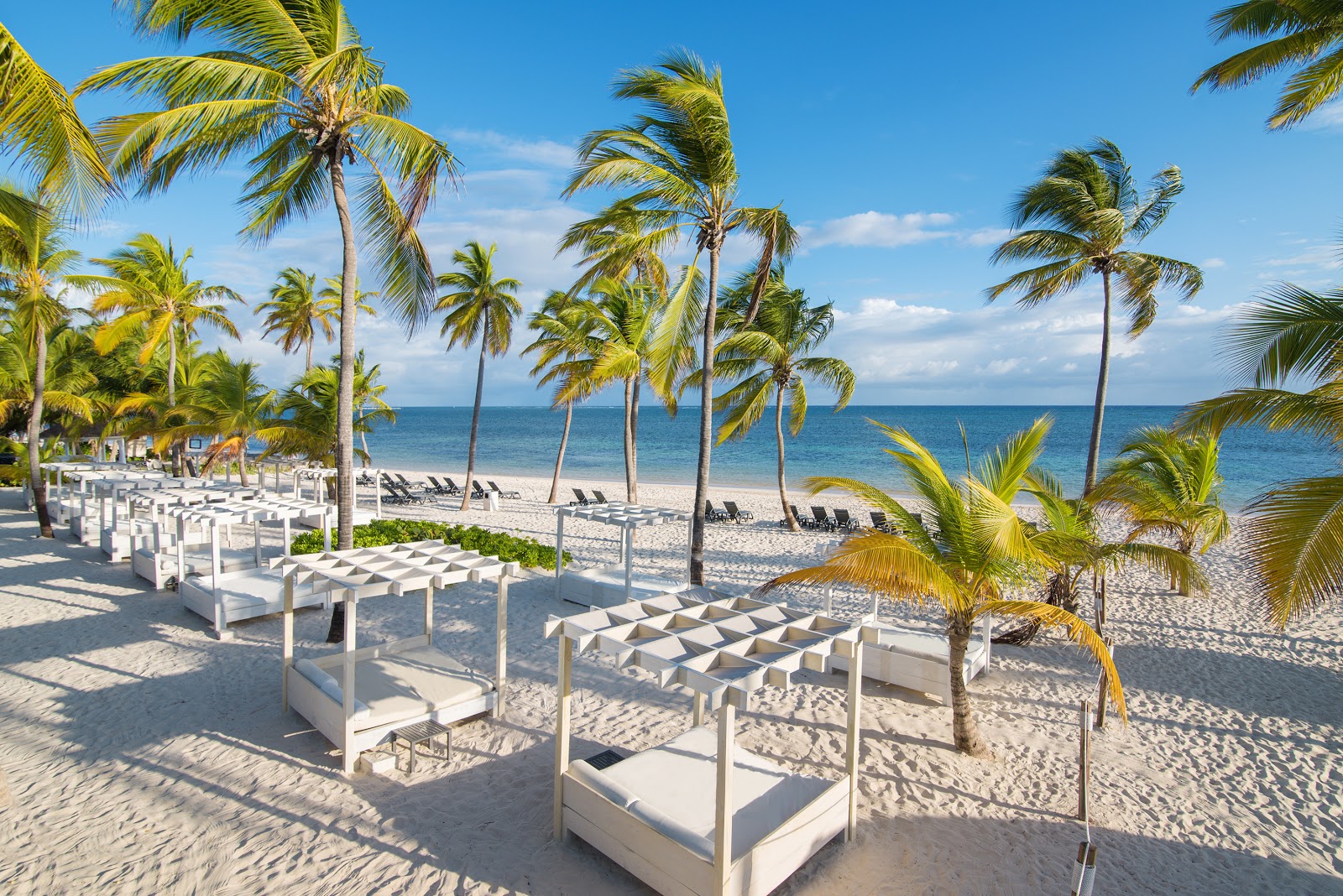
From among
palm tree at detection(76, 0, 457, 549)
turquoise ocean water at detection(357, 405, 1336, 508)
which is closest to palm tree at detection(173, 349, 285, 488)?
palm tree at detection(76, 0, 457, 549)

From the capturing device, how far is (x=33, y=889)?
151 inches

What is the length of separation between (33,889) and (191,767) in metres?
1.33

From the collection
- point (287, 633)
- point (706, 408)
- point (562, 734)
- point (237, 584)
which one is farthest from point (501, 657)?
point (237, 584)

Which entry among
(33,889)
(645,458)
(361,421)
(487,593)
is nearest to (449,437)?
(645,458)

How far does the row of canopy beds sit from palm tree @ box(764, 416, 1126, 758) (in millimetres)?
507

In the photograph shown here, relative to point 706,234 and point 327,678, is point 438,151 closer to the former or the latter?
point 706,234

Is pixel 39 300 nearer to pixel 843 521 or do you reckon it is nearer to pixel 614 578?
pixel 614 578

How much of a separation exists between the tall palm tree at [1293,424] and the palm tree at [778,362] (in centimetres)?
1039

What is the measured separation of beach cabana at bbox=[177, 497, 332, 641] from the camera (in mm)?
8352

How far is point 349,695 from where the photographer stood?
5219 mm

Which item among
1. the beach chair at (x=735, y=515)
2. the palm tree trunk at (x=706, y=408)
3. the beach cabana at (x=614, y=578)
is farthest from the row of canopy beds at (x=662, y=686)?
the beach chair at (x=735, y=515)

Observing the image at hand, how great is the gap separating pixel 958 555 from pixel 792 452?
2059 inches

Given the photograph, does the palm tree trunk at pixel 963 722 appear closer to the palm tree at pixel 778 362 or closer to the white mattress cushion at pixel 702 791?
Answer: the white mattress cushion at pixel 702 791

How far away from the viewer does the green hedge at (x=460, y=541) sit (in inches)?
469
